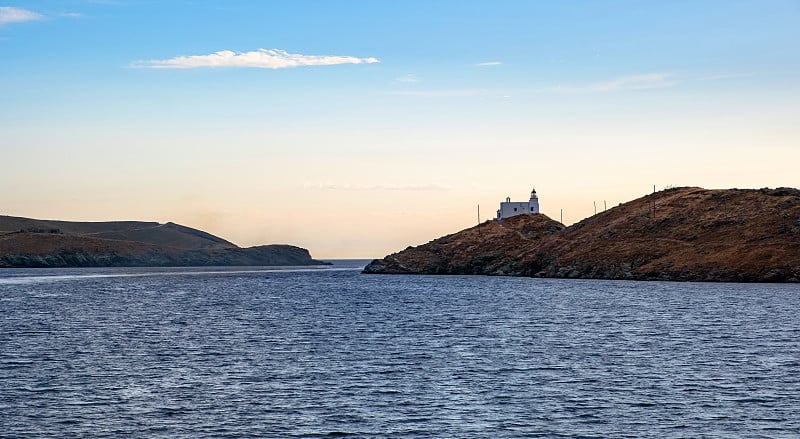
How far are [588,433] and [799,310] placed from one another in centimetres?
7199

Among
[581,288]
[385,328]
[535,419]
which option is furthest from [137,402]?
[581,288]

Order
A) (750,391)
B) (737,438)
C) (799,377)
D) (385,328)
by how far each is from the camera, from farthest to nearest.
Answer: (385,328) → (799,377) → (750,391) → (737,438)

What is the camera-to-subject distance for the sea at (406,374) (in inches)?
1490

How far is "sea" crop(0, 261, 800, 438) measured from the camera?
37844 mm

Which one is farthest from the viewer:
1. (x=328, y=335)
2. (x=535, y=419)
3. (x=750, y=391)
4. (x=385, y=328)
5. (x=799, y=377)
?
(x=385, y=328)

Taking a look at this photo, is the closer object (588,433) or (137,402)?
(588,433)

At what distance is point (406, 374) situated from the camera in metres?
52.5

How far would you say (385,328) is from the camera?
85.0 metres

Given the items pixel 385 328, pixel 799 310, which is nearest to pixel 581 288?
pixel 799 310

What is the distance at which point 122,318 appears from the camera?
324 ft

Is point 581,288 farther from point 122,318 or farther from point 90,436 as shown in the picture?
point 90,436

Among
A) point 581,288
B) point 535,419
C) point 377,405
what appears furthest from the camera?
point 581,288

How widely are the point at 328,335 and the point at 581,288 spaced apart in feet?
301

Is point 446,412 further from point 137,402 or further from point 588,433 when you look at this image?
point 137,402
